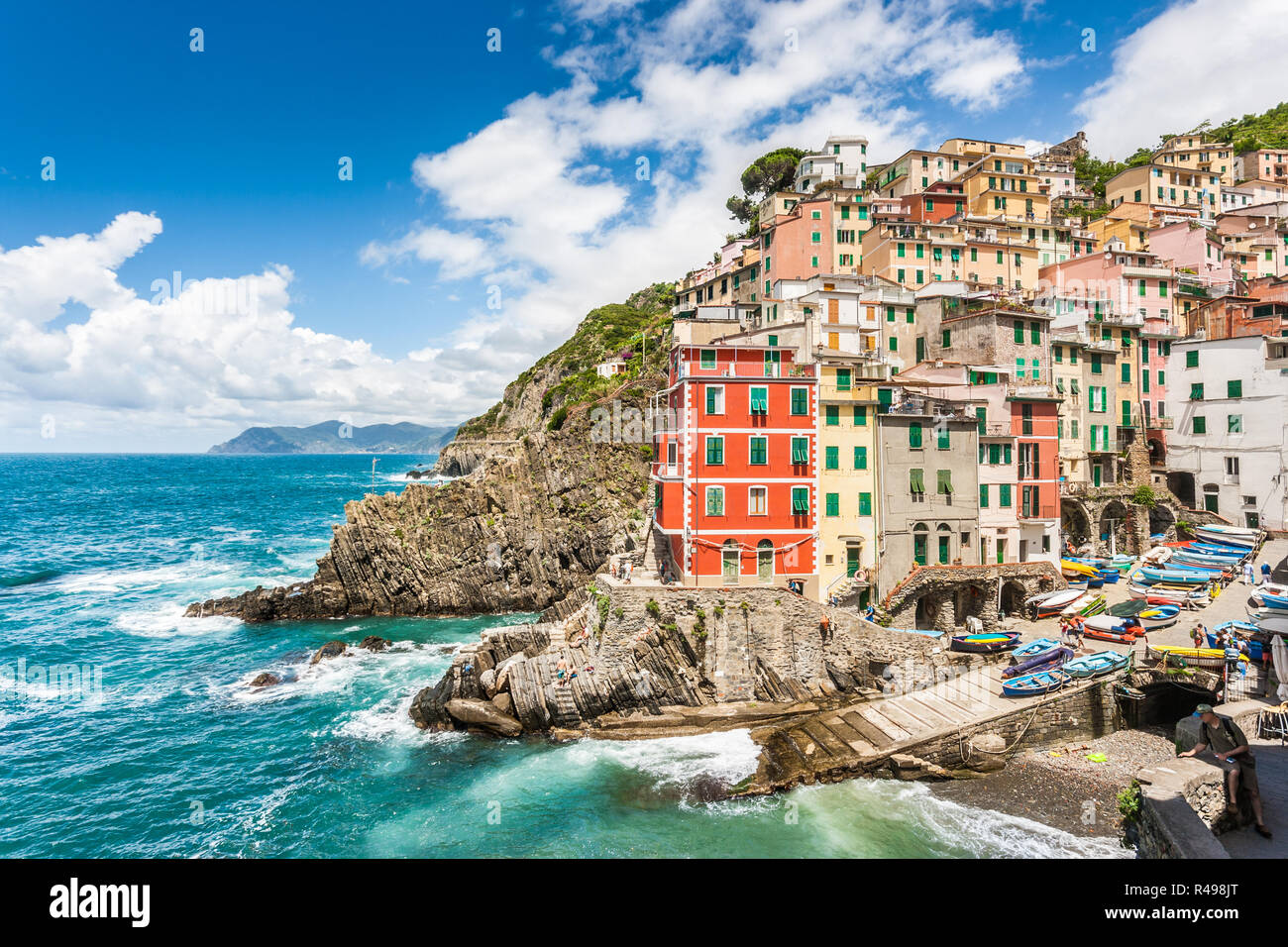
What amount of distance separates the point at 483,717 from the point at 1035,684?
2401cm

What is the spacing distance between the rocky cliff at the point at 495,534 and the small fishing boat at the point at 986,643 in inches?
932

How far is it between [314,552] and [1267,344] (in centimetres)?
8474

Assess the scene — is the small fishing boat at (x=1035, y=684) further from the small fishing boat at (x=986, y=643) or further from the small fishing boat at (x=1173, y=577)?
the small fishing boat at (x=1173, y=577)

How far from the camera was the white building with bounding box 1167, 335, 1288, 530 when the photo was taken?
42000 mm

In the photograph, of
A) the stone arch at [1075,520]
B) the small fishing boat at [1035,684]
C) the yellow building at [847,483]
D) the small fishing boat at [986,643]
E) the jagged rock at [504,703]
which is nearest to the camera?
the small fishing boat at [1035,684]

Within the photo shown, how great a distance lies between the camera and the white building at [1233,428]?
4200cm

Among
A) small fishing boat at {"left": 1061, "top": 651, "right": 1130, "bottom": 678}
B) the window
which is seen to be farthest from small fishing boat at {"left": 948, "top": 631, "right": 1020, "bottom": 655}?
the window

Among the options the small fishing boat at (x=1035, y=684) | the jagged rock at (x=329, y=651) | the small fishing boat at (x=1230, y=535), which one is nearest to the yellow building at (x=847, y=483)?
the small fishing boat at (x=1035, y=684)

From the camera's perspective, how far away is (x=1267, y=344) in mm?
42406

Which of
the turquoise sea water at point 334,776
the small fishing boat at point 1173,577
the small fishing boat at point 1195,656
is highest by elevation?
the small fishing boat at point 1173,577

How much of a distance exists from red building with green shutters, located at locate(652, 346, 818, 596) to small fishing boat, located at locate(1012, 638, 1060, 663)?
31.1 ft

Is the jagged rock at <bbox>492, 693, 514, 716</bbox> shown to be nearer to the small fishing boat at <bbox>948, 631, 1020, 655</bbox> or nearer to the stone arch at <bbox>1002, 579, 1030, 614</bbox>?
the small fishing boat at <bbox>948, 631, 1020, 655</bbox>

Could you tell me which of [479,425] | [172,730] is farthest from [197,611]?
[479,425]
